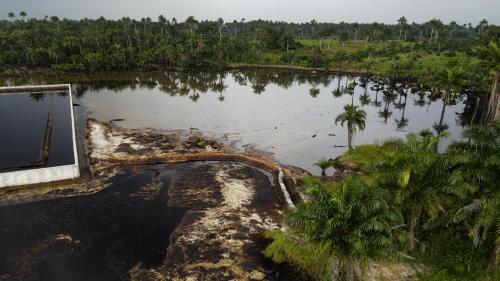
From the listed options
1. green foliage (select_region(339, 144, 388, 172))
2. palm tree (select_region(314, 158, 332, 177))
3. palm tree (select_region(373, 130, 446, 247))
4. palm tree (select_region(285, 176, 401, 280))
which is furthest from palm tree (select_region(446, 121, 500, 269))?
green foliage (select_region(339, 144, 388, 172))

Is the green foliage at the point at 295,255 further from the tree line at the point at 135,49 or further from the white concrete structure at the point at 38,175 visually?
the tree line at the point at 135,49

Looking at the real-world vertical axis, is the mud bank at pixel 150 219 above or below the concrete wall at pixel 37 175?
below

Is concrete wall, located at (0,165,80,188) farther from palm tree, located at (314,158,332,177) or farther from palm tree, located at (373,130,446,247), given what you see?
palm tree, located at (373,130,446,247)

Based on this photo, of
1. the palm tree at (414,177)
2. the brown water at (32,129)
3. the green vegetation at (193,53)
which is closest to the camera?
the palm tree at (414,177)

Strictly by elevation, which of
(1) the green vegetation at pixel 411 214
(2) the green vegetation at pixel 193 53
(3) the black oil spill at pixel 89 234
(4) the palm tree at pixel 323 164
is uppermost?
(2) the green vegetation at pixel 193 53

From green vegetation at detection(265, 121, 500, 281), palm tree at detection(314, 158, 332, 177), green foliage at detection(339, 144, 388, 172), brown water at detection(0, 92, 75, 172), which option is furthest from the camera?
green foliage at detection(339, 144, 388, 172)

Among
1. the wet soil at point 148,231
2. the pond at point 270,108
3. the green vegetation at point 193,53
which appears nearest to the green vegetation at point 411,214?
the wet soil at point 148,231

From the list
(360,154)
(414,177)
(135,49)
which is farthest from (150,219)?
(135,49)
